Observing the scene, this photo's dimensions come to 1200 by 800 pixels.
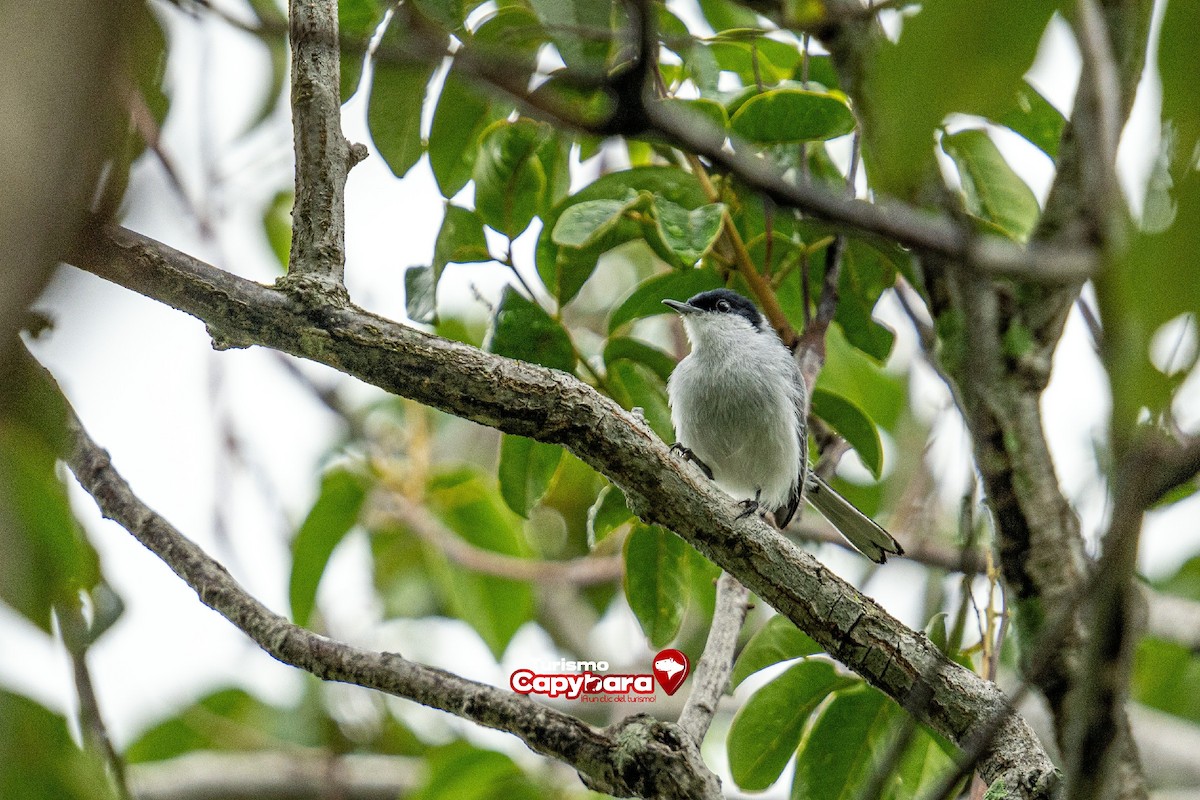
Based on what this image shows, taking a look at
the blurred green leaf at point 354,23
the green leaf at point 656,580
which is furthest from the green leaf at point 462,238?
the green leaf at point 656,580

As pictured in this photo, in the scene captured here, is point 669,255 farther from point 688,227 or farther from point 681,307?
point 681,307

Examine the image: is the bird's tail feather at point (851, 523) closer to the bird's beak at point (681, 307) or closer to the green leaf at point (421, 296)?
the bird's beak at point (681, 307)

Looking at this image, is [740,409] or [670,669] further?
[740,409]

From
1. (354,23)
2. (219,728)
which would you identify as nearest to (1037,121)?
(354,23)

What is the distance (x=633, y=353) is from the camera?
310 centimetres

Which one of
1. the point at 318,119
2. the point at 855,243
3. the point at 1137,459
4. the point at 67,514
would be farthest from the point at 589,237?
the point at 1137,459

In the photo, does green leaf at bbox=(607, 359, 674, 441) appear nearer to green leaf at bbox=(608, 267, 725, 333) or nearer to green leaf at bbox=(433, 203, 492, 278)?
green leaf at bbox=(608, 267, 725, 333)

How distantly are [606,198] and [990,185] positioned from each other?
3.47ft

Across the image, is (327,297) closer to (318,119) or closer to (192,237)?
(318,119)

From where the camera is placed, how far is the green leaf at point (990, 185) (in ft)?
9.53

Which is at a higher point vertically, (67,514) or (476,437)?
(476,437)

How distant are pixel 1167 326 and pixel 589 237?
1.87 m

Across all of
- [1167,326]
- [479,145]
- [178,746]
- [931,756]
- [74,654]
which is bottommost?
[178,746]

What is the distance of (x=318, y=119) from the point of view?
213cm
